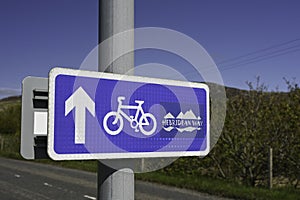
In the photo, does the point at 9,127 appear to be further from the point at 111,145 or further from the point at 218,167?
the point at 111,145

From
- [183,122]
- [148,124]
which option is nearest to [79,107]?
[148,124]

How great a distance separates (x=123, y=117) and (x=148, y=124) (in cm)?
9

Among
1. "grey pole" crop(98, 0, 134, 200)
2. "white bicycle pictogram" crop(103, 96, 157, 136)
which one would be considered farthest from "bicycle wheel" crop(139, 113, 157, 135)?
"grey pole" crop(98, 0, 134, 200)

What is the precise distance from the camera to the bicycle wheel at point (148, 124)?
1504 mm

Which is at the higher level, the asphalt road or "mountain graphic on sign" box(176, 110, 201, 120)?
"mountain graphic on sign" box(176, 110, 201, 120)

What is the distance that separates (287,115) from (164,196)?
14.3 feet

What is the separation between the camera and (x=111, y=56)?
1.48 metres

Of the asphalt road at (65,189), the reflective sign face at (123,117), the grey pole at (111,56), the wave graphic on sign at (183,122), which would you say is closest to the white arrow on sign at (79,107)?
the reflective sign face at (123,117)

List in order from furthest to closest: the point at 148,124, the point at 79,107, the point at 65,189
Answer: the point at 65,189, the point at 148,124, the point at 79,107

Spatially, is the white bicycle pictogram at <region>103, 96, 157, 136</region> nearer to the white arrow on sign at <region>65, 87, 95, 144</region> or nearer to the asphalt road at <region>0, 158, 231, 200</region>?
the white arrow on sign at <region>65, 87, 95, 144</region>

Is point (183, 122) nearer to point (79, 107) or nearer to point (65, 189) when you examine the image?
point (79, 107)

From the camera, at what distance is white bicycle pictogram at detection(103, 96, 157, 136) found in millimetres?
1443

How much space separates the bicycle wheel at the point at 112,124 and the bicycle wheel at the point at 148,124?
73 mm

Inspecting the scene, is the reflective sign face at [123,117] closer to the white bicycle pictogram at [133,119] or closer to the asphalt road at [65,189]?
the white bicycle pictogram at [133,119]
